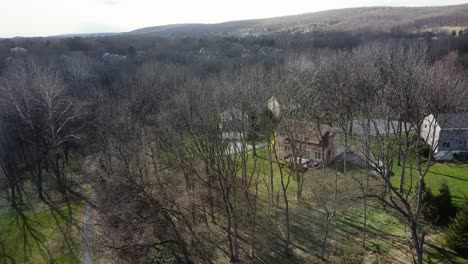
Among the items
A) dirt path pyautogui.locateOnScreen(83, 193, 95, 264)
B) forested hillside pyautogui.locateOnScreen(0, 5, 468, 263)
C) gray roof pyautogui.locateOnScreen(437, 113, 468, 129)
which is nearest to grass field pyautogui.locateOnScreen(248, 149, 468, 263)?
forested hillside pyautogui.locateOnScreen(0, 5, 468, 263)

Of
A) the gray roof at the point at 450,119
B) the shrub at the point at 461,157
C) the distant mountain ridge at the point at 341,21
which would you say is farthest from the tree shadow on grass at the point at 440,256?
the distant mountain ridge at the point at 341,21

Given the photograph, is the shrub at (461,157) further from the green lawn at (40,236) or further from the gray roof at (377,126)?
the green lawn at (40,236)

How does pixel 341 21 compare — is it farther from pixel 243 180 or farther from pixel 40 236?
pixel 40 236

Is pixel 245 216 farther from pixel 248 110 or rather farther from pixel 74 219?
pixel 74 219

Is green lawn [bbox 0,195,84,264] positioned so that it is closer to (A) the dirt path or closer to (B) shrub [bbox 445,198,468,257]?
(A) the dirt path

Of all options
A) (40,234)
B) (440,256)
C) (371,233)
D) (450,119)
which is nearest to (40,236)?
(40,234)

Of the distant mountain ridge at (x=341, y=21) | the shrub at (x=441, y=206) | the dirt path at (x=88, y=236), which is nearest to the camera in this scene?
the dirt path at (x=88, y=236)
